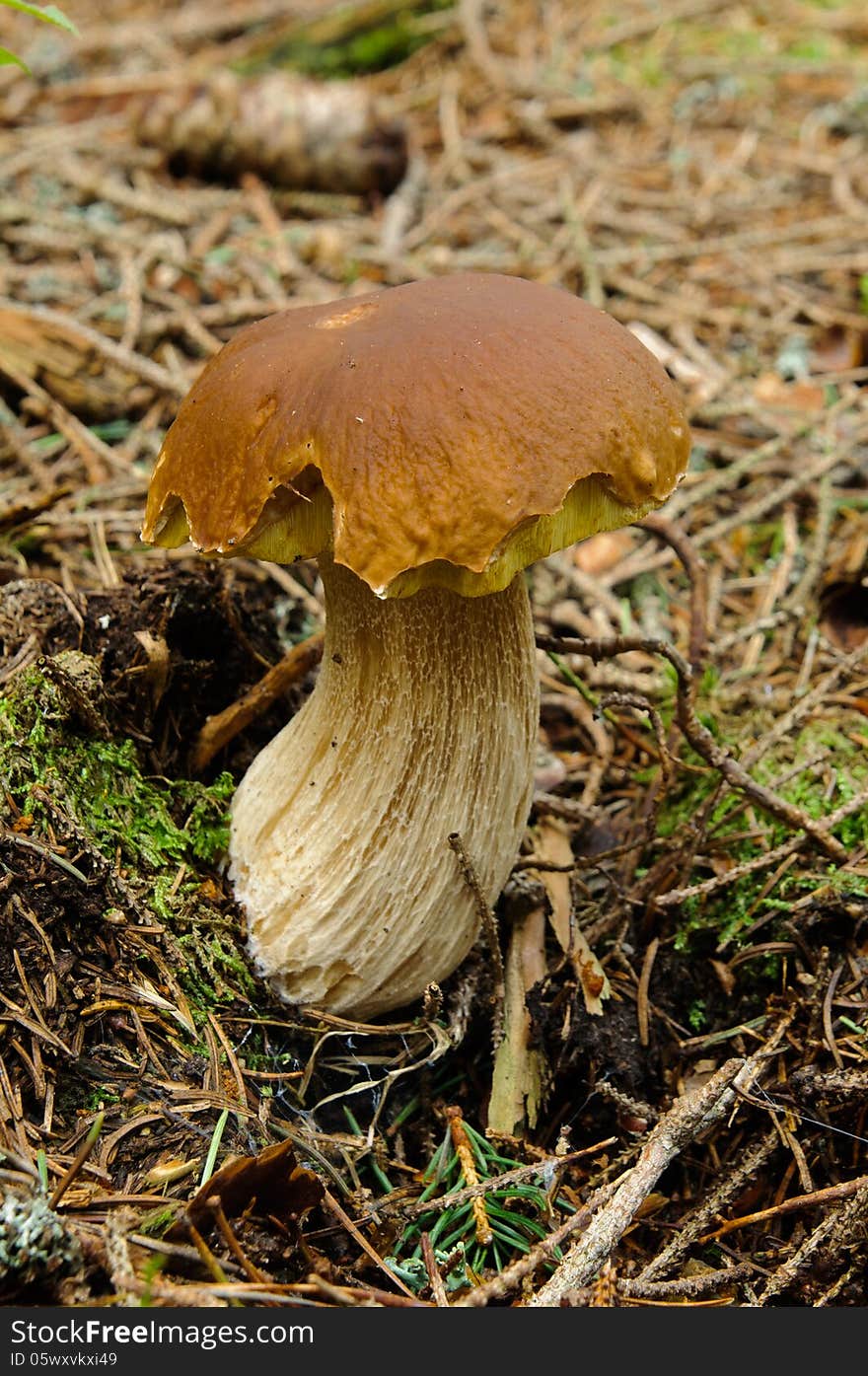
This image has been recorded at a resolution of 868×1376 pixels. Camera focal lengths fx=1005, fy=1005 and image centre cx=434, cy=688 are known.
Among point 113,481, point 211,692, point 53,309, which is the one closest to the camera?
point 211,692

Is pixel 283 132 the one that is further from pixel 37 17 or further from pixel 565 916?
pixel 565 916

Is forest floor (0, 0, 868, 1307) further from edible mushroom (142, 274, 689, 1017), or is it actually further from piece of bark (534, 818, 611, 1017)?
edible mushroom (142, 274, 689, 1017)

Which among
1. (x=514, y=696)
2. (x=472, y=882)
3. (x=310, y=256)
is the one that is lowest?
(x=472, y=882)

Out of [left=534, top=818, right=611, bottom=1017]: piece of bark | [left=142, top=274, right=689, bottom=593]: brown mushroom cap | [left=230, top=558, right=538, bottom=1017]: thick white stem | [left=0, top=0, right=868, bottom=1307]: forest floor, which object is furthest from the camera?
[left=534, top=818, right=611, bottom=1017]: piece of bark

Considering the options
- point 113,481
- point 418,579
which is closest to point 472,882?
point 418,579

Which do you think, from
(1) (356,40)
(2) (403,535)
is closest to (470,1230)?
(2) (403,535)

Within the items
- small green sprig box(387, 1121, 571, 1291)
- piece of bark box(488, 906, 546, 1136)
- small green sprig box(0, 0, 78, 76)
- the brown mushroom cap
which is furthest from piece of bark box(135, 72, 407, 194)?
small green sprig box(387, 1121, 571, 1291)

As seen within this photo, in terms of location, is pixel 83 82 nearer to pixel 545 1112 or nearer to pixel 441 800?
pixel 441 800
